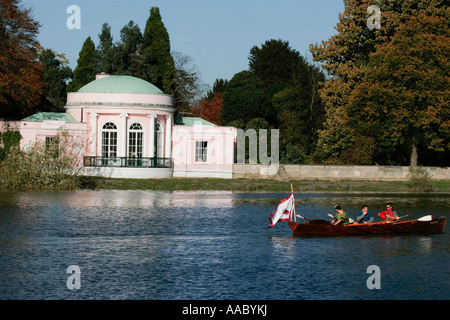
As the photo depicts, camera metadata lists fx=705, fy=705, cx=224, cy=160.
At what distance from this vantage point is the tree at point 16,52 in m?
53.4

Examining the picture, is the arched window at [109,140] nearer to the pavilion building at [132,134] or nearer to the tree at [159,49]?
the pavilion building at [132,134]

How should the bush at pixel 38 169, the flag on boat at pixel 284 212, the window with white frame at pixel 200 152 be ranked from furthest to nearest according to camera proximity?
the window with white frame at pixel 200 152, the bush at pixel 38 169, the flag on boat at pixel 284 212

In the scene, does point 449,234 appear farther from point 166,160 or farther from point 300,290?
point 166,160

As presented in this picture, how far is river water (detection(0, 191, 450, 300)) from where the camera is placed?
755 inches

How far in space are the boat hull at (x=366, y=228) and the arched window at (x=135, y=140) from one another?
29322mm

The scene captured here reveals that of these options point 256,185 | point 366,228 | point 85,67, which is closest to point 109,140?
point 256,185

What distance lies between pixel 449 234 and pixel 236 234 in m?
9.42

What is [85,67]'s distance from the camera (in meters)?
86.1

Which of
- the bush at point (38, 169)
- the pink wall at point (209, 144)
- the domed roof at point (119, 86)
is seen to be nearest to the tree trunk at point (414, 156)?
the pink wall at point (209, 144)

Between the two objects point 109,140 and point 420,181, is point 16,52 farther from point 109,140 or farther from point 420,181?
point 420,181

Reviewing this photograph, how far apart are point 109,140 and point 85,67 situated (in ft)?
107

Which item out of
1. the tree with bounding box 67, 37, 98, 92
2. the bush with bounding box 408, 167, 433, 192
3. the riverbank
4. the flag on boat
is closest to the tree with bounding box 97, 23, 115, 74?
the tree with bounding box 67, 37, 98, 92
